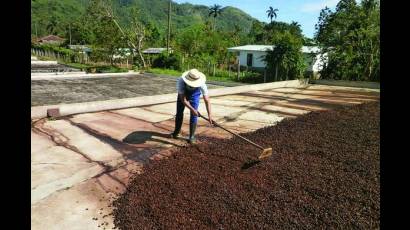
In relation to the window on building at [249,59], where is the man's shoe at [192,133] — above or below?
below

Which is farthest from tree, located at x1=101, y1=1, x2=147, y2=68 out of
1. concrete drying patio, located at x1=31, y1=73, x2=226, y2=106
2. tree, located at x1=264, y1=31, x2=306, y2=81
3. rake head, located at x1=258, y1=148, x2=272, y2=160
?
rake head, located at x1=258, y1=148, x2=272, y2=160

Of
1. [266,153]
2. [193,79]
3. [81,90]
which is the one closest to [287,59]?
[81,90]

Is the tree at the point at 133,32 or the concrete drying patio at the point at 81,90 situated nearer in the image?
the concrete drying patio at the point at 81,90

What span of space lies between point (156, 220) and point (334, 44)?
2034 cm

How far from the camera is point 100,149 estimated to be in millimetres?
6574

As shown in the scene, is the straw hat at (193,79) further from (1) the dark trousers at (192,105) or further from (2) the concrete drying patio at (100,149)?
(2) the concrete drying patio at (100,149)

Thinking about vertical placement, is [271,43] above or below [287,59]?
above

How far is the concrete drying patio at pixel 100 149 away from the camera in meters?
4.32

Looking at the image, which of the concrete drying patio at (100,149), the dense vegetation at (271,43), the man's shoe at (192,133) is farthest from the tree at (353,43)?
the man's shoe at (192,133)

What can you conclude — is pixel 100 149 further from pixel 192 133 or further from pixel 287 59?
pixel 287 59

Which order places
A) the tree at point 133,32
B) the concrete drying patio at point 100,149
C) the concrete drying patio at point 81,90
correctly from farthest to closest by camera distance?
the tree at point 133,32 → the concrete drying patio at point 81,90 → the concrete drying patio at point 100,149

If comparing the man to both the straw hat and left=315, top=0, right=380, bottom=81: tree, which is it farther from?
left=315, top=0, right=380, bottom=81: tree

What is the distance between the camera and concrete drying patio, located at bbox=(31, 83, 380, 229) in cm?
432
